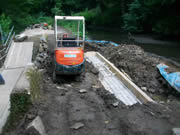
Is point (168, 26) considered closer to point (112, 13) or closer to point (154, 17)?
point (154, 17)

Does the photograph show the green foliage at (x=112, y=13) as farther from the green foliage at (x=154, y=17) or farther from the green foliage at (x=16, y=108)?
the green foliage at (x=16, y=108)

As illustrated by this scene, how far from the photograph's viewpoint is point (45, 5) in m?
37.9

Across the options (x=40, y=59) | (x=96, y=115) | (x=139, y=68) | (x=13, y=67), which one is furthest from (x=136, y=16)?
(x=96, y=115)

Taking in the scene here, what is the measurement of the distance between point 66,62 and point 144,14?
80.2ft

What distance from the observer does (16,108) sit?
4.73 meters

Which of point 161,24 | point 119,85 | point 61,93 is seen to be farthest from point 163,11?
point 61,93

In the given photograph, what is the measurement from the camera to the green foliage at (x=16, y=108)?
471 cm

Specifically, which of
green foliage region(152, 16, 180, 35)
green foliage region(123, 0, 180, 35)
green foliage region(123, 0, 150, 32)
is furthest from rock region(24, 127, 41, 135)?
green foliage region(123, 0, 150, 32)

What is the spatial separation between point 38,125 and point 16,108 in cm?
80

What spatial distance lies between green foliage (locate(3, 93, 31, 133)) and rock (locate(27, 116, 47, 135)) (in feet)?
1.72

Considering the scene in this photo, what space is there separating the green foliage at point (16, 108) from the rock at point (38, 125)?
0.52 m

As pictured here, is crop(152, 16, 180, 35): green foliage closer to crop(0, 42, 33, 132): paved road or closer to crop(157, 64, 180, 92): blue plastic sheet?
crop(157, 64, 180, 92): blue plastic sheet

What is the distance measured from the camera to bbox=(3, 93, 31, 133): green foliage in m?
4.71

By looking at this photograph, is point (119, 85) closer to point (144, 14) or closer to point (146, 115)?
point (146, 115)
